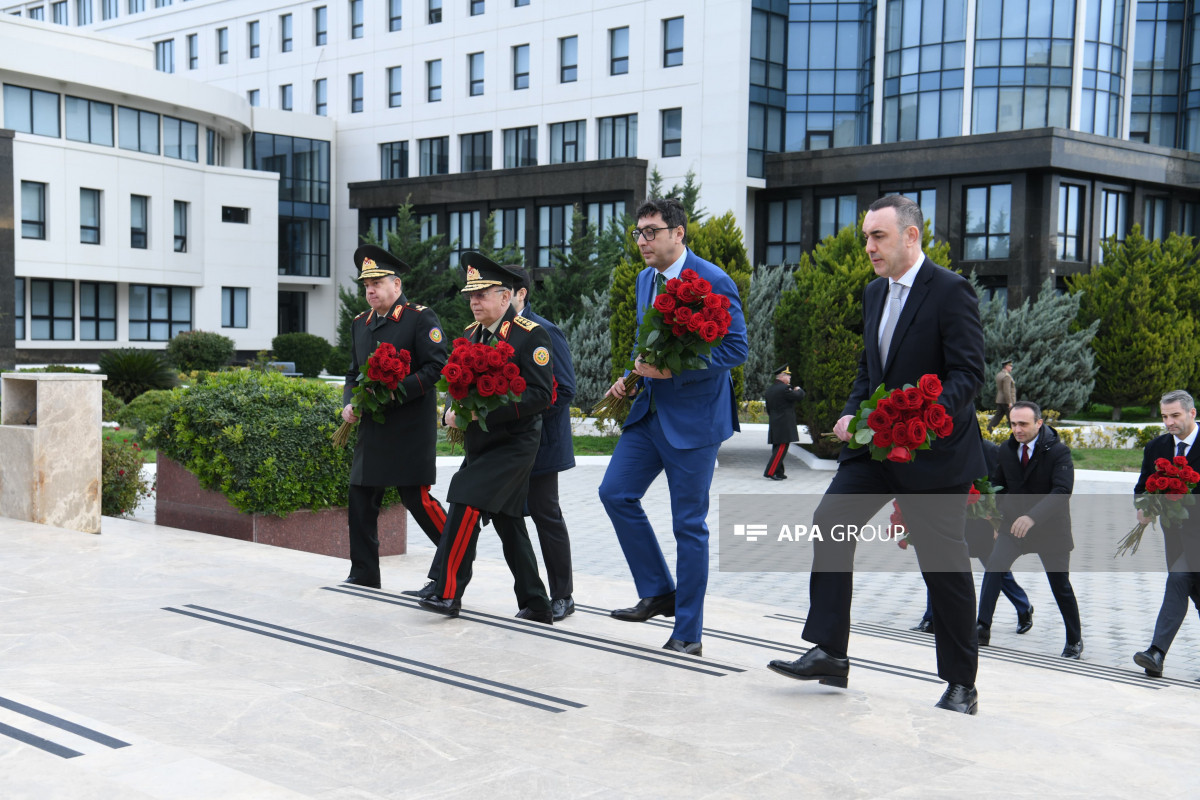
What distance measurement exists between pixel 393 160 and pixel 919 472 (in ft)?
156

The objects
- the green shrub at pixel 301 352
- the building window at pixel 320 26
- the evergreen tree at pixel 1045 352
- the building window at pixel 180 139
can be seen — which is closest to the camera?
the evergreen tree at pixel 1045 352

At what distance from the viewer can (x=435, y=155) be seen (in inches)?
1890

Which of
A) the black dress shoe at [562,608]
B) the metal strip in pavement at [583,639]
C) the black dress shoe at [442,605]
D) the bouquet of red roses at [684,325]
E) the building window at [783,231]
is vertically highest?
the building window at [783,231]

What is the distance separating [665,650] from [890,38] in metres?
37.4

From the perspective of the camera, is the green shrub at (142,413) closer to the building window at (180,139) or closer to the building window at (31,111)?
the building window at (31,111)

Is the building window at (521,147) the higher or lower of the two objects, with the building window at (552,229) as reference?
higher

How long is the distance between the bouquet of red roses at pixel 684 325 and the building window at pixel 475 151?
4193 cm

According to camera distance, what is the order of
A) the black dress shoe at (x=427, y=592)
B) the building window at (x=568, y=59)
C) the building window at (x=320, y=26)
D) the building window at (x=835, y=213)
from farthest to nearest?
the building window at (x=320, y=26) → the building window at (x=568, y=59) → the building window at (x=835, y=213) → the black dress shoe at (x=427, y=592)

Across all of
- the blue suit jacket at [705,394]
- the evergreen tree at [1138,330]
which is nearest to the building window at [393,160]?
the evergreen tree at [1138,330]

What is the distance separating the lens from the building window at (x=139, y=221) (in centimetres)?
4494

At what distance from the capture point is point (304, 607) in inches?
245

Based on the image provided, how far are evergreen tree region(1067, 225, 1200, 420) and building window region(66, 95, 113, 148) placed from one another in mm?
34423

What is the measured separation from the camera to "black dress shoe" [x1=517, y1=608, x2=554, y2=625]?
6.16 m

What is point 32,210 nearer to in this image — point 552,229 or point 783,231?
point 552,229
